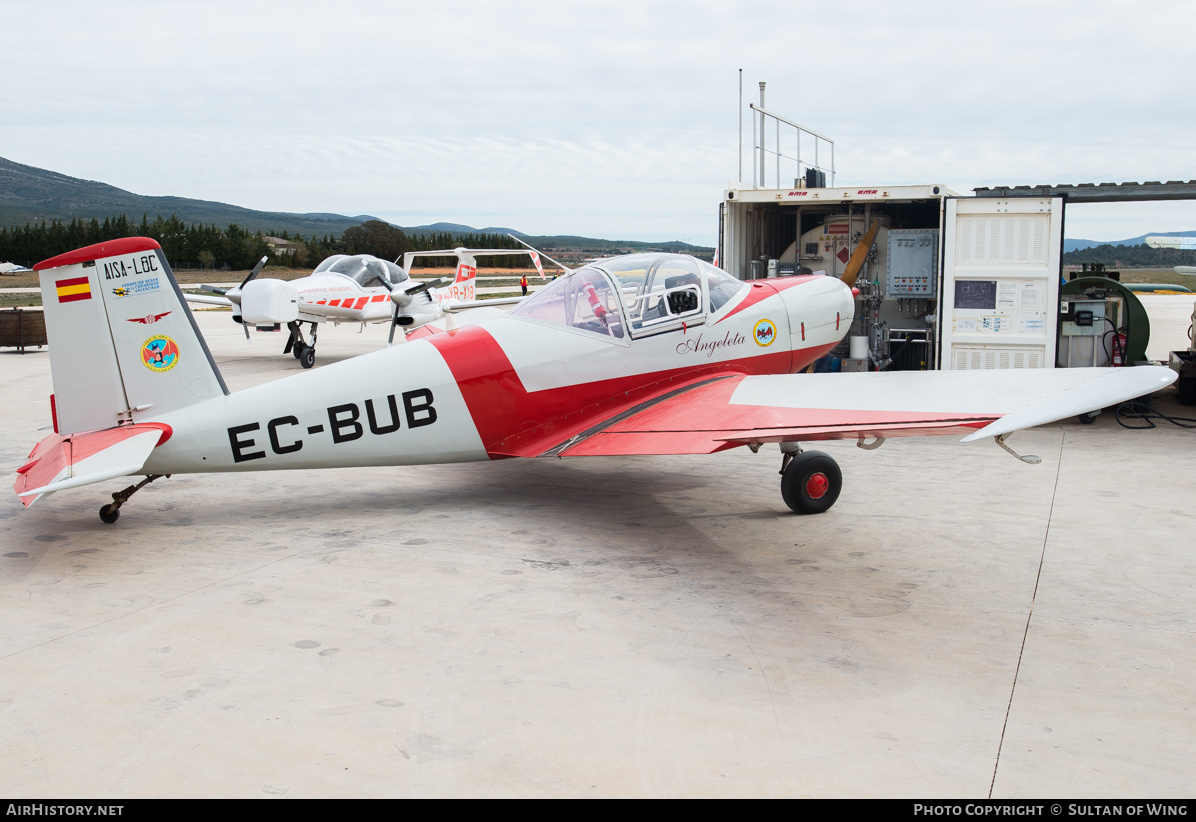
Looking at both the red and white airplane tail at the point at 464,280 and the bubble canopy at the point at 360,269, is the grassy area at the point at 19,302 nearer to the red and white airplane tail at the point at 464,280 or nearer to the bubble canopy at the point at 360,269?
the red and white airplane tail at the point at 464,280

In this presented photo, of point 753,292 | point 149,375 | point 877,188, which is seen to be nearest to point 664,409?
point 753,292

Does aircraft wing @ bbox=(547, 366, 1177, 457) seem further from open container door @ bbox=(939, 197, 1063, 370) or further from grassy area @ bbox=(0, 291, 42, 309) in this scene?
grassy area @ bbox=(0, 291, 42, 309)

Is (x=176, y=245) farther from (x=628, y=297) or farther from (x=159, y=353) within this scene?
(x=628, y=297)

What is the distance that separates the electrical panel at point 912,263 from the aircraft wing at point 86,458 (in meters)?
10.1

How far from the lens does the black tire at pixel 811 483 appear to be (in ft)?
24.2

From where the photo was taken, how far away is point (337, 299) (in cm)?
1967

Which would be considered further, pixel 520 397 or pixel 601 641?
pixel 520 397

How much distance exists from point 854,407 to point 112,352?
17.2ft

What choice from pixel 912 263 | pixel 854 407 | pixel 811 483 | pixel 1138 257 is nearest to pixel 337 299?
pixel 912 263

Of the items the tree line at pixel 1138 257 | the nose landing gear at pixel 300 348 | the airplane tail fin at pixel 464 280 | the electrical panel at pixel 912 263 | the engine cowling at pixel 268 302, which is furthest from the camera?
the tree line at pixel 1138 257

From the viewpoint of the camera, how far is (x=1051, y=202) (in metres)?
11.3

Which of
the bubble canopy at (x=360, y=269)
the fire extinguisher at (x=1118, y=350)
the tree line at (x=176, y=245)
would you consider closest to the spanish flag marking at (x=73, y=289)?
the fire extinguisher at (x=1118, y=350)

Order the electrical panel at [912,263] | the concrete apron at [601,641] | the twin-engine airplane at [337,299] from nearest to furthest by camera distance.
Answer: the concrete apron at [601,641] < the electrical panel at [912,263] < the twin-engine airplane at [337,299]
